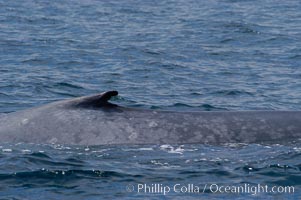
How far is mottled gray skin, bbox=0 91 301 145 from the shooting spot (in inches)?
427

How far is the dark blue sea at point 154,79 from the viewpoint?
31.3 feet

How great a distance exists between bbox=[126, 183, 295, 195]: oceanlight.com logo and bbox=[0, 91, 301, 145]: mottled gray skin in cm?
150

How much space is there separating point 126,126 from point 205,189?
200 centimetres

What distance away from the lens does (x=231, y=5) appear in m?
36.6

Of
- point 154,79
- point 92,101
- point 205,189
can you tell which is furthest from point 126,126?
point 154,79

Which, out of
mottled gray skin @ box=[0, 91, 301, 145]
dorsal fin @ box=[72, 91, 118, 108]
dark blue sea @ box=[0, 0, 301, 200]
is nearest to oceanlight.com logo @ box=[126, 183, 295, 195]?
dark blue sea @ box=[0, 0, 301, 200]

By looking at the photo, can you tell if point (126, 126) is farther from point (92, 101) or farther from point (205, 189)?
point (205, 189)

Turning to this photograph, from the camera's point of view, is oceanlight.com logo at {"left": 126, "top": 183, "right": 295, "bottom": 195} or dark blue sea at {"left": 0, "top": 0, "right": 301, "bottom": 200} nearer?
oceanlight.com logo at {"left": 126, "top": 183, "right": 295, "bottom": 195}

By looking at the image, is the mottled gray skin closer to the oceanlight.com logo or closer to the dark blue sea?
the dark blue sea

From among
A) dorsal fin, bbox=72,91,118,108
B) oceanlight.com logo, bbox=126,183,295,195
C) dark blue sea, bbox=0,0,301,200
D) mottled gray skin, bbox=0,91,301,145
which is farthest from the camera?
dorsal fin, bbox=72,91,118,108

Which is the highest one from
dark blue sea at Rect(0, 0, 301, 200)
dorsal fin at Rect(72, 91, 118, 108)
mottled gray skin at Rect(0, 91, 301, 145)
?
dorsal fin at Rect(72, 91, 118, 108)

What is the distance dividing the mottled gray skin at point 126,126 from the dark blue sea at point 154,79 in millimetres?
164

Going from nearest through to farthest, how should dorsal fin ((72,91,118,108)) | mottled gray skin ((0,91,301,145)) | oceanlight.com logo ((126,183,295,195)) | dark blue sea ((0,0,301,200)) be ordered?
oceanlight.com logo ((126,183,295,195)) → dark blue sea ((0,0,301,200)) → mottled gray skin ((0,91,301,145)) → dorsal fin ((72,91,118,108))

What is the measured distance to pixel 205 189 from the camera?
9.28m
